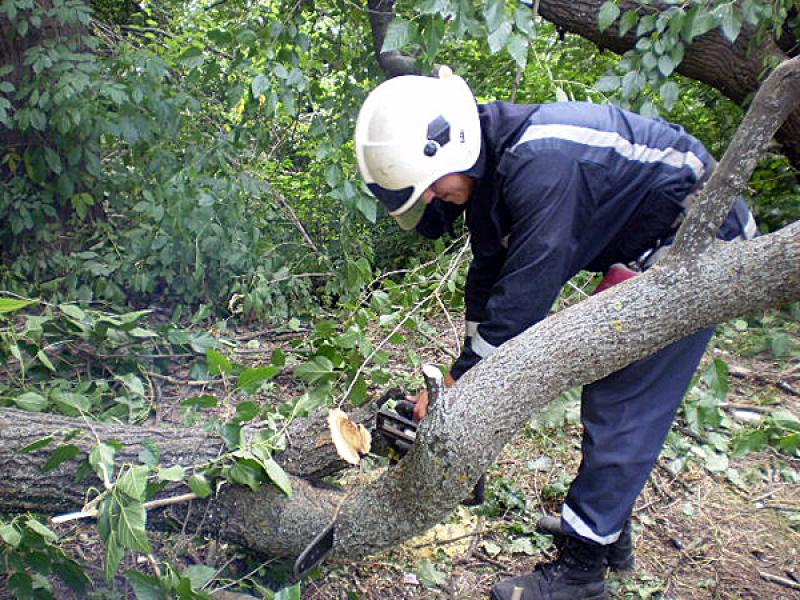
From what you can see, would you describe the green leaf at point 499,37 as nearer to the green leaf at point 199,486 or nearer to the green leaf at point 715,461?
the green leaf at point 199,486

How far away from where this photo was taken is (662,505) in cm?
276

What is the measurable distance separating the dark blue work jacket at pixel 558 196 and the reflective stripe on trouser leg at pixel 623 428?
0.34 metres

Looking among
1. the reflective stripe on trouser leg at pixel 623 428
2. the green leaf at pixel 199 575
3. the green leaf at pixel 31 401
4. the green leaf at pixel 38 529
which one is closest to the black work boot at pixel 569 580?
the reflective stripe on trouser leg at pixel 623 428

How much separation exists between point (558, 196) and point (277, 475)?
3.45 ft

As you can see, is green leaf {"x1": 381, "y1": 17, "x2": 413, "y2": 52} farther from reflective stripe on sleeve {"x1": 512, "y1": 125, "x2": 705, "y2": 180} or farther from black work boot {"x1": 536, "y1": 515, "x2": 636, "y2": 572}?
black work boot {"x1": 536, "y1": 515, "x2": 636, "y2": 572}

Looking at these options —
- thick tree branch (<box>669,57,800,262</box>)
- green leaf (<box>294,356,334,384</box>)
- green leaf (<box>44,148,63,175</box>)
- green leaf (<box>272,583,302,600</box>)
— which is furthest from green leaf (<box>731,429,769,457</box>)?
green leaf (<box>44,148,63,175</box>)

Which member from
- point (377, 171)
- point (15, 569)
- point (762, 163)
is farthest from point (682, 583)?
point (762, 163)

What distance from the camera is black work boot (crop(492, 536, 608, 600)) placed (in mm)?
2129

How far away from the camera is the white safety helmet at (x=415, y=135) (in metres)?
1.85

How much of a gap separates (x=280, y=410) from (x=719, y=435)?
6.80 ft

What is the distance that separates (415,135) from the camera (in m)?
1.84

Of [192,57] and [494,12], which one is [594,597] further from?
[192,57]

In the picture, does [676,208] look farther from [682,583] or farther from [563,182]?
[682,583]

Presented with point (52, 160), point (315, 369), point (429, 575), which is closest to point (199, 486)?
point (315, 369)
